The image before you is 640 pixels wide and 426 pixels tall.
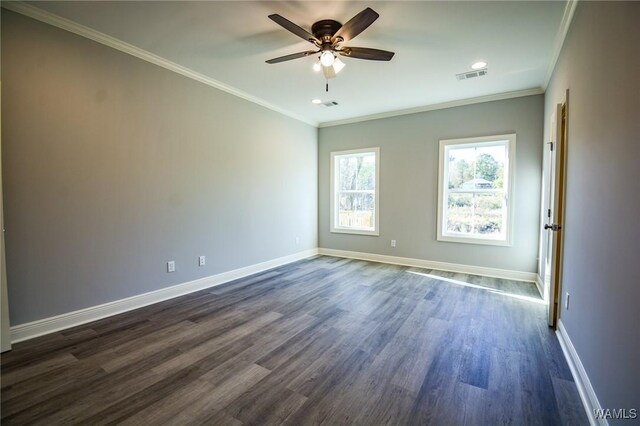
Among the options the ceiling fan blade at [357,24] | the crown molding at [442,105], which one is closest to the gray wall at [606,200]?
the ceiling fan blade at [357,24]

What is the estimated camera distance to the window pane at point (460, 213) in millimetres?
4723

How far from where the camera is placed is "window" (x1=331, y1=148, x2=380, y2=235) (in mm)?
5648

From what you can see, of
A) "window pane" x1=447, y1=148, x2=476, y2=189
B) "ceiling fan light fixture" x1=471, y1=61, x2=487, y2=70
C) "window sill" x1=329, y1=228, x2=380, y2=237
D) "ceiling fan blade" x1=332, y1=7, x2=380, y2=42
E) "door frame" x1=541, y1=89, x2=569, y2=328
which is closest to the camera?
"ceiling fan blade" x1=332, y1=7, x2=380, y2=42

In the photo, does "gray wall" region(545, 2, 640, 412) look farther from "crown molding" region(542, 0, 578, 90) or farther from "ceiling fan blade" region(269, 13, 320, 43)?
"ceiling fan blade" region(269, 13, 320, 43)

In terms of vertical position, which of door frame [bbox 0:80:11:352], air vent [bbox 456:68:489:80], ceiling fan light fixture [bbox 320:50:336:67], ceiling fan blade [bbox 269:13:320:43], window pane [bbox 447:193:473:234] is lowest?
door frame [bbox 0:80:11:352]

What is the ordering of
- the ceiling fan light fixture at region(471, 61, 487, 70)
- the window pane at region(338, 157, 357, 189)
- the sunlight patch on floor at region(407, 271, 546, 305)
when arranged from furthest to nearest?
the window pane at region(338, 157, 357, 189) → the sunlight patch on floor at region(407, 271, 546, 305) → the ceiling fan light fixture at region(471, 61, 487, 70)

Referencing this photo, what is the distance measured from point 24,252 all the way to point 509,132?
589cm

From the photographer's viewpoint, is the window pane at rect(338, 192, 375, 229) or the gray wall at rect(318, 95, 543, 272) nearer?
the gray wall at rect(318, 95, 543, 272)

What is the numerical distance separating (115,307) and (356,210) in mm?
4244

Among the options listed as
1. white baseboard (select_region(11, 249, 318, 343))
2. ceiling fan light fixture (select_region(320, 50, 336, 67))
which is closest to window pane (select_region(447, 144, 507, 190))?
ceiling fan light fixture (select_region(320, 50, 336, 67))

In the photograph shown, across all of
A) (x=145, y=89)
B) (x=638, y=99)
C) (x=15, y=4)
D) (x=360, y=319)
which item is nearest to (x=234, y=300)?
(x=360, y=319)

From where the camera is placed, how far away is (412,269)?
4906 millimetres

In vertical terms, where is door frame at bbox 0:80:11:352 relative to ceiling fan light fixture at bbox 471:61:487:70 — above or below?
below

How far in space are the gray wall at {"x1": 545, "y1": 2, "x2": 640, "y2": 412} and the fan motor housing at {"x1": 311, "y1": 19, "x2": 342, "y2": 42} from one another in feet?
5.94
